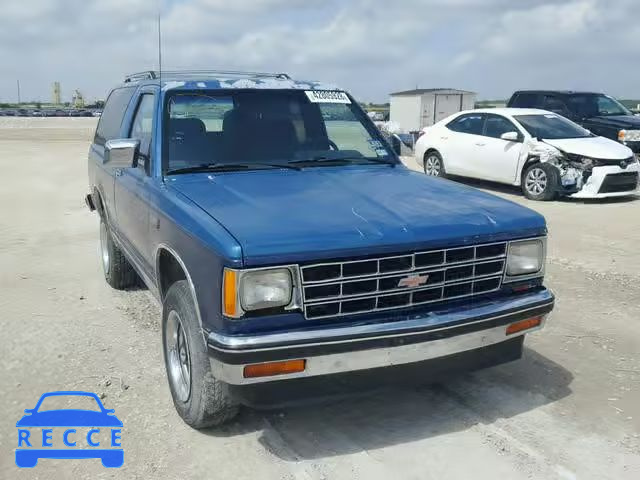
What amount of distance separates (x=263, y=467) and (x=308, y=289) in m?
0.97

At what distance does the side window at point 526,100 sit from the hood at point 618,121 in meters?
1.39

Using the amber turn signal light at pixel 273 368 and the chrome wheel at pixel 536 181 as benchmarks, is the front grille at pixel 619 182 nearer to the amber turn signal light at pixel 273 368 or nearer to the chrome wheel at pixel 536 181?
the chrome wheel at pixel 536 181

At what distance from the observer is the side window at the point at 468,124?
40.9 ft

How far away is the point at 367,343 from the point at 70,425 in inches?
72.8

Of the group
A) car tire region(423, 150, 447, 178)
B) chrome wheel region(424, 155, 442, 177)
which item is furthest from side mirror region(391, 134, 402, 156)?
chrome wheel region(424, 155, 442, 177)

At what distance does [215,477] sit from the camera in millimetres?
3109

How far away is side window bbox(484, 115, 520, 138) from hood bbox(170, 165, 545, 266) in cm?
832

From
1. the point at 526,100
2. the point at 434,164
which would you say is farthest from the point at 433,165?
the point at 526,100

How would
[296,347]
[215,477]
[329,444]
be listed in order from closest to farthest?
[296,347], [215,477], [329,444]

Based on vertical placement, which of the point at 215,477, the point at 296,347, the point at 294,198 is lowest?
the point at 215,477

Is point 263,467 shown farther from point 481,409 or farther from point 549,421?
point 549,421

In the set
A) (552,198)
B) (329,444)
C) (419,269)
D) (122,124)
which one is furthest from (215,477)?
(552,198)

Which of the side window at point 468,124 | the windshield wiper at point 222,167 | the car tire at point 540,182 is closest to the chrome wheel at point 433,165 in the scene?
the side window at point 468,124

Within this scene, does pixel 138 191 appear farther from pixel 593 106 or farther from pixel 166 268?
pixel 593 106
